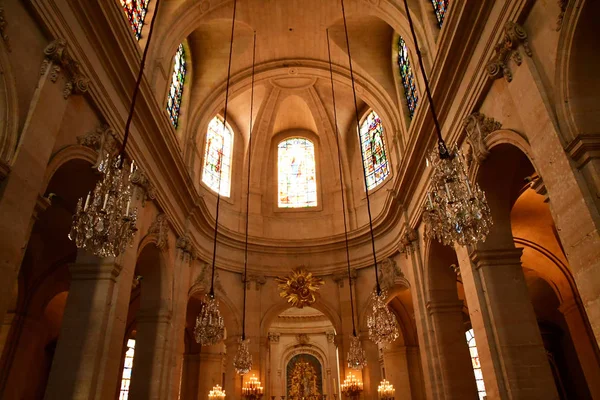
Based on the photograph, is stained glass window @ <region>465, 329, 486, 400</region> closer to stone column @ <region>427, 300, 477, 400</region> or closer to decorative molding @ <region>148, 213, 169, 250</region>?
stone column @ <region>427, 300, 477, 400</region>

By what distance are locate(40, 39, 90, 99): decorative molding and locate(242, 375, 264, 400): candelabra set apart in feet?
34.8

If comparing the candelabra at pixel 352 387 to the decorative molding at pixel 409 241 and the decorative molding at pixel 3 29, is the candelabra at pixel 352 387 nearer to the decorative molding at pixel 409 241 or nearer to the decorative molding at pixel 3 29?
the decorative molding at pixel 409 241

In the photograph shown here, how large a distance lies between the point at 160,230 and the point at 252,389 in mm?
6530

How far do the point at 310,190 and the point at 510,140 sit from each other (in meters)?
12.1

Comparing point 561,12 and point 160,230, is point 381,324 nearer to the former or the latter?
point 160,230

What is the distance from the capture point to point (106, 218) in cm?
518

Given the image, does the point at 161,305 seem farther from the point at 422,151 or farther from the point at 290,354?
the point at 290,354

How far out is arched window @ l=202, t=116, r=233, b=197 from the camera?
1661cm

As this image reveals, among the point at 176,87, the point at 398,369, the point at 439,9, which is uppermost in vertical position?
the point at 176,87

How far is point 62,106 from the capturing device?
22.3 feet

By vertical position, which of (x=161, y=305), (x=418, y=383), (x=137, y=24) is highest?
(x=137, y=24)

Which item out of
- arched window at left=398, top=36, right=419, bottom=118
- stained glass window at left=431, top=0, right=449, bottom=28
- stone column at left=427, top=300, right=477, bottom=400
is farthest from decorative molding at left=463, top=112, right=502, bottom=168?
arched window at left=398, top=36, right=419, bottom=118

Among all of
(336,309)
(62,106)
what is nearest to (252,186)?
(336,309)

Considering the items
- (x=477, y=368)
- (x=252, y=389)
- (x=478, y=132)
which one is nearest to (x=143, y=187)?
(x=478, y=132)
